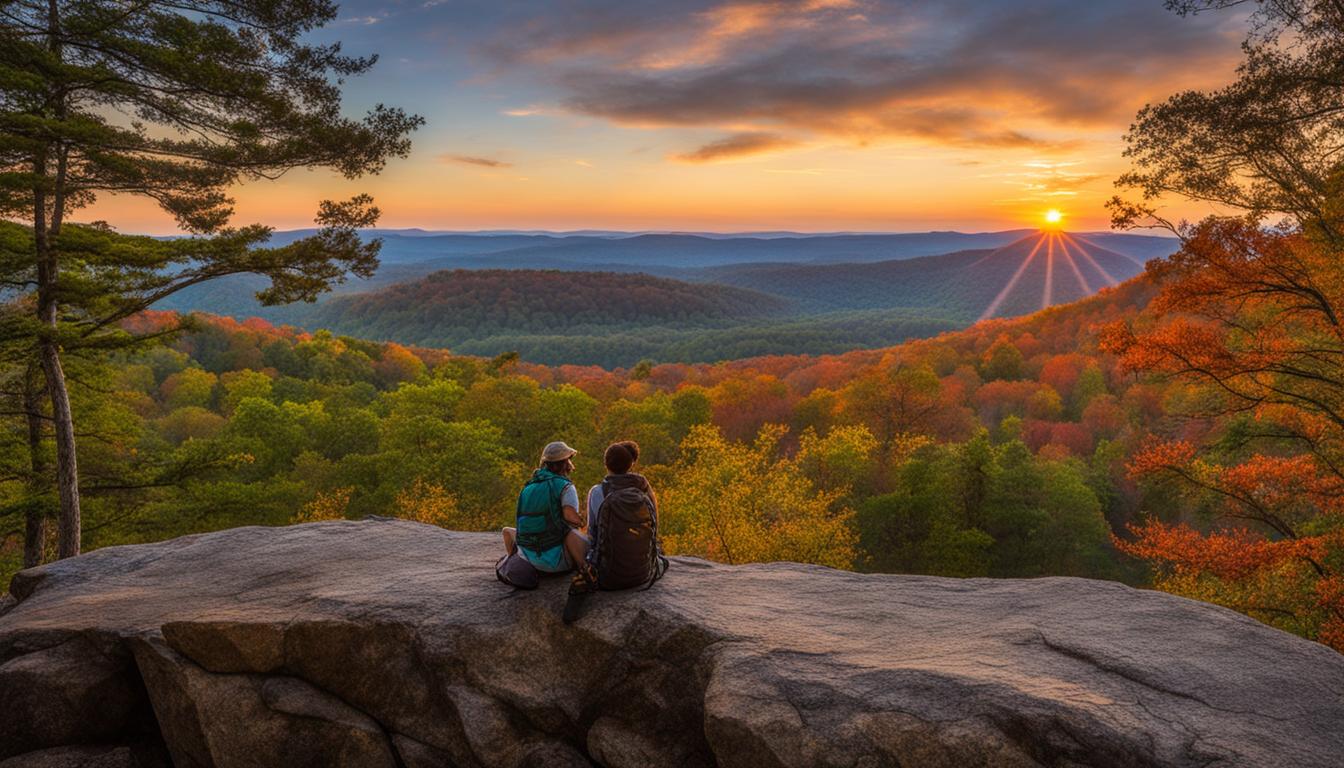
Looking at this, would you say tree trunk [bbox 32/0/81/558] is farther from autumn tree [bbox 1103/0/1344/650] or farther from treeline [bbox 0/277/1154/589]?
autumn tree [bbox 1103/0/1344/650]

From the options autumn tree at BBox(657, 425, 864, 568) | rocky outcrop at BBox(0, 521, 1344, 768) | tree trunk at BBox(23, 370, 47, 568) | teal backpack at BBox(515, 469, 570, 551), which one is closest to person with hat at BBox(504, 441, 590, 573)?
teal backpack at BBox(515, 469, 570, 551)

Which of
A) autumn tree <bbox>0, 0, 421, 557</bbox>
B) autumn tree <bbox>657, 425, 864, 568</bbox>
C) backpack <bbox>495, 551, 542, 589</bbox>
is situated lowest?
autumn tree <bbox>657, 425, 864, 568</bbox>

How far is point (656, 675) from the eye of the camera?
314 inches

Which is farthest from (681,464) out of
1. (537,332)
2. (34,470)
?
(537,332)

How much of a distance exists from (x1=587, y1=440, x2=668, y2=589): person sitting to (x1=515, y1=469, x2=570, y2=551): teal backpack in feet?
1.32

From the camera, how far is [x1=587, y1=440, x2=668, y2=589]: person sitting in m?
8.26

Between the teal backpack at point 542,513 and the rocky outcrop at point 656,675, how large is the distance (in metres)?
0.70

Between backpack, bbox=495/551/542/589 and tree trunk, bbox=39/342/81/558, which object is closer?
backpack, bbox=495/551/542/589

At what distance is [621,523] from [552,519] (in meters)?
0.96

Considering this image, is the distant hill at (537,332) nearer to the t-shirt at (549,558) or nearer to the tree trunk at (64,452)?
the tree trunk at (64,452)

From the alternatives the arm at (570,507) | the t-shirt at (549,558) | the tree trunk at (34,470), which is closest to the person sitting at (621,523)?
the arm at (570,507)

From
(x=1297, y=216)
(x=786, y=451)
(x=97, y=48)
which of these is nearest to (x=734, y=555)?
(x=1297, y=216)

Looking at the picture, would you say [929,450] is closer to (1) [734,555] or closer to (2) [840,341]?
(1) [734,555]

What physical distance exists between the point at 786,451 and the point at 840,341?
4544 inches
